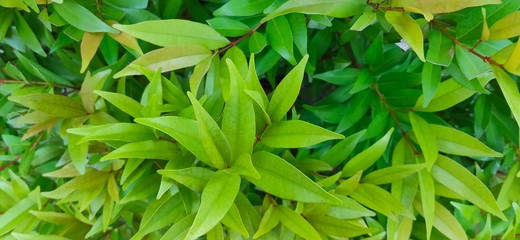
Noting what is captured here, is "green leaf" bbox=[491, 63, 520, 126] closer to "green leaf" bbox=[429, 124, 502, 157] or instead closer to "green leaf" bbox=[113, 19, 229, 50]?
"green leaf" bbox=[429, 124, 502, 157]

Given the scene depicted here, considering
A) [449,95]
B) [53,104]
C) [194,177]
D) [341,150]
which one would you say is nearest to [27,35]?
[53,104]

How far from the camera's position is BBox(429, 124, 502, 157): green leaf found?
1.85ft

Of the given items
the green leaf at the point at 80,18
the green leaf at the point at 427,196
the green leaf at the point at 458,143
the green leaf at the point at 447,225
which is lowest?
the green leaf at the point at 447,225

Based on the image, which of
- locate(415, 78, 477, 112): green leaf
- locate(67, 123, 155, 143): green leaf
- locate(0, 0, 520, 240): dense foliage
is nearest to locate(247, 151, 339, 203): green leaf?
locate(0, 0, 520, 240): dense foliage

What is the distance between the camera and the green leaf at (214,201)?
408mm

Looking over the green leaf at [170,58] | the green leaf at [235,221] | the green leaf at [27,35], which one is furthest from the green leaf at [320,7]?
the green leaf at [27,35]

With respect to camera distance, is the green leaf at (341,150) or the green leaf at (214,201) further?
the green leaf at (341,150)

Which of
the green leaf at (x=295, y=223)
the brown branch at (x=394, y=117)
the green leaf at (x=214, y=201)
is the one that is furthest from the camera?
the brown branch at (x=394, y=117)

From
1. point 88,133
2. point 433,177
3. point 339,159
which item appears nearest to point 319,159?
point 339,159

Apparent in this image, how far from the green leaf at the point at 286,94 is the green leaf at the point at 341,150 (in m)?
0.13

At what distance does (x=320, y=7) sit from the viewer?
48 cm

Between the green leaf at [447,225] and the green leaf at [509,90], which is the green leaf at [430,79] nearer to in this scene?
the green leaf at [509,90]

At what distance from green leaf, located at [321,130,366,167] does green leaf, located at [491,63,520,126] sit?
0.17 metres

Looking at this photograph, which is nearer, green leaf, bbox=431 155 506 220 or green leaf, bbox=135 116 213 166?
green leaf, bbox=135 116 213 166
